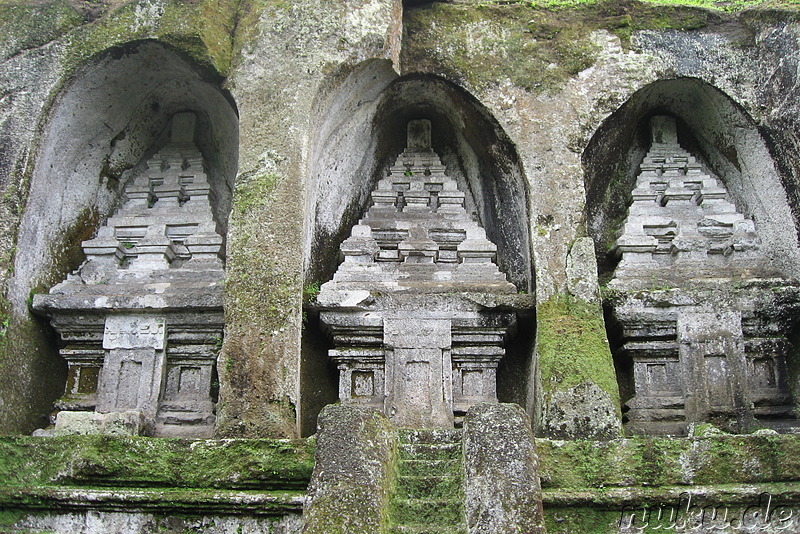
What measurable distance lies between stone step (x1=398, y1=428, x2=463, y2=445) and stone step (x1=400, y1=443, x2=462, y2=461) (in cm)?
6

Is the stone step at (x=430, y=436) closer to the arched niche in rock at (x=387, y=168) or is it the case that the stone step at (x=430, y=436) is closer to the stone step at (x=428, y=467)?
the stone step at (x=428, y=467)

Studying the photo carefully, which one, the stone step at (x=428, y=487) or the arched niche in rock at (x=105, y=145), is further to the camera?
the arched niche in rock at (x=105, y=145)

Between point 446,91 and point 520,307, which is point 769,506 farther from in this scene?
point 446,91

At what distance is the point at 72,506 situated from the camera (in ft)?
18.1

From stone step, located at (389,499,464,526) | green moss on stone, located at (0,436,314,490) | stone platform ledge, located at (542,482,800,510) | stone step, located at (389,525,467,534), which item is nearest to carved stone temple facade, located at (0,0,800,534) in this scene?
green moss on stone, located at (0,436,314,490)

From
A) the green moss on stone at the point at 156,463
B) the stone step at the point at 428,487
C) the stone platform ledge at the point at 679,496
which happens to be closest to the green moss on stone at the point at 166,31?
the green moss on stone at the point at 156,463

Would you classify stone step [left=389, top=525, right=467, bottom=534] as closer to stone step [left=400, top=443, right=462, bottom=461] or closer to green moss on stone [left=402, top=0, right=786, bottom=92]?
stone step [left=400, top=443, right=462, bottom=461]

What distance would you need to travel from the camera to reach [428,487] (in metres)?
5.13

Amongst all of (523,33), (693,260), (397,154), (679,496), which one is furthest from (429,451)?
(523,33)

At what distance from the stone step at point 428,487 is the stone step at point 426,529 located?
32 cm

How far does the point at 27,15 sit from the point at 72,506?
4.71m

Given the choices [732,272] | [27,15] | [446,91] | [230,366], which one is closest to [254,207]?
[230,366]

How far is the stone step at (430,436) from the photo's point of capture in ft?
18.5

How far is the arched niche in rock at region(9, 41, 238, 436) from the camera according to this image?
7.53m
